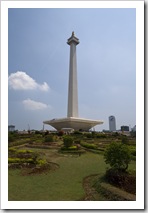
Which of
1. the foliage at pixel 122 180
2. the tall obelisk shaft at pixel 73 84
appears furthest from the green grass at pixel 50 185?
the tall obelisk shaft at pixel 73 84

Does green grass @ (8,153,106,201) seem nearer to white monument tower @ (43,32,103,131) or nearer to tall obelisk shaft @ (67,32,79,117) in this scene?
white monument tower @ (43,32,103,131)

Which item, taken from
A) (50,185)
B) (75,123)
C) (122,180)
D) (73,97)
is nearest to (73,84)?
(73,97)

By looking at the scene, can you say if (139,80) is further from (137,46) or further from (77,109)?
(77,109)

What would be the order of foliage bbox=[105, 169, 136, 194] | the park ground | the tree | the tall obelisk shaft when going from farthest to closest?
1. the tall obelisk shaft
2. the tree
3. foliage bbox=[105, 169, 136, 194]
4. the park ground

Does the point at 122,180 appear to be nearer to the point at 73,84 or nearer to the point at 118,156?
A: the point at 118,156

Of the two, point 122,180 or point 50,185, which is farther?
point 50,185

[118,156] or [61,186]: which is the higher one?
[118,156]

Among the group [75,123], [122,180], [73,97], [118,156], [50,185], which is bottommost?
[75,123]

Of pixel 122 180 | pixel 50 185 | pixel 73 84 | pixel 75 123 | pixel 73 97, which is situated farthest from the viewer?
pixel 73 84

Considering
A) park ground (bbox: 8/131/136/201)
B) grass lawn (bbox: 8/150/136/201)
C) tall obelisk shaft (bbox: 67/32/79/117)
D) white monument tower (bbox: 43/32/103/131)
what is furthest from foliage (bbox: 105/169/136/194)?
tall obelisk shaft (bbox: 67/32/79/117)

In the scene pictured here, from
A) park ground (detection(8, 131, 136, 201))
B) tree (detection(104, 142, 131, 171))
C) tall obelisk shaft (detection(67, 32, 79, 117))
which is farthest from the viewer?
tall obelisk shaft (detection(67, 32, 79, 117))

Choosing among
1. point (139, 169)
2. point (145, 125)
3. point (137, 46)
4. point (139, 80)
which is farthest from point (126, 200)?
point (137, 46)
